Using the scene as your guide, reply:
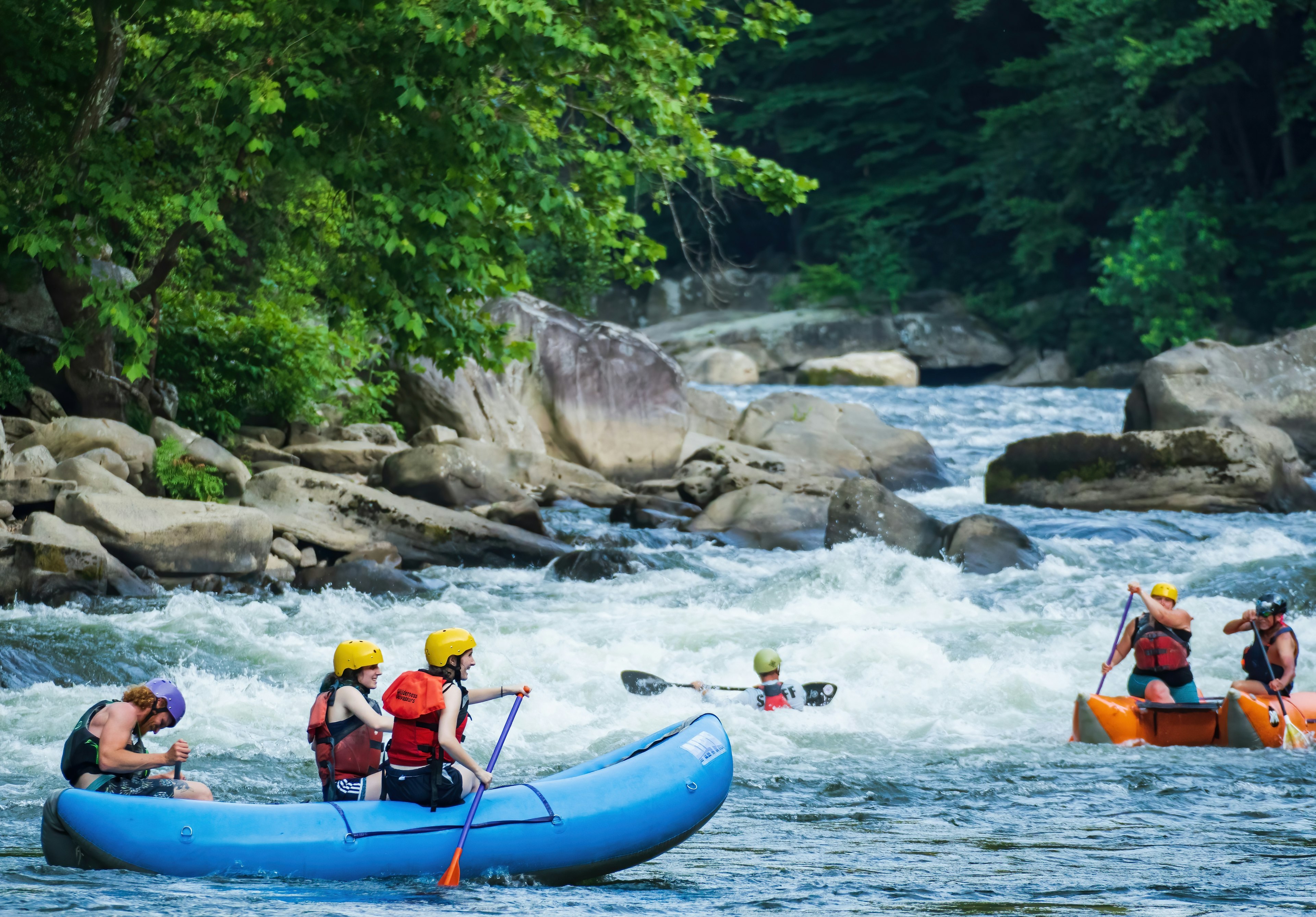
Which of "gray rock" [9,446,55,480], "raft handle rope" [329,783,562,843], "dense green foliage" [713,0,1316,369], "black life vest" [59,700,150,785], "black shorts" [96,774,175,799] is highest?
"dense green foliage" [713,0,1316,369]

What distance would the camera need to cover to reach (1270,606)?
310 inches

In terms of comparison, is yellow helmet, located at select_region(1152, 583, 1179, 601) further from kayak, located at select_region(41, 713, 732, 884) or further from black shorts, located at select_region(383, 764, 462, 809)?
black shorts, located at select_region(383, 764, 462, 809)

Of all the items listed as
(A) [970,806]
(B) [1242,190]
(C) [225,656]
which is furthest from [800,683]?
(B) [1242,190]

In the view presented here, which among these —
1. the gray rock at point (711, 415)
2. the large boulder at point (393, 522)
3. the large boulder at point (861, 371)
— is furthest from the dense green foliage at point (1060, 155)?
the large boulder at point (393, 522)

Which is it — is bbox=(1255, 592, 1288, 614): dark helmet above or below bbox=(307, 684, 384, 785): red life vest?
above

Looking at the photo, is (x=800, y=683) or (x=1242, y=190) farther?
(x=1242, y=190)

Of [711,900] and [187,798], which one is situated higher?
[187,798]

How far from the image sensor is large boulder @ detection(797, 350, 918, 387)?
33.1m

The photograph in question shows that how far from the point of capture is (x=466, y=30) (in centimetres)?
963

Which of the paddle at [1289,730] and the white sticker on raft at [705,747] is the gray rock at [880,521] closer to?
the paddle at [1289,730]

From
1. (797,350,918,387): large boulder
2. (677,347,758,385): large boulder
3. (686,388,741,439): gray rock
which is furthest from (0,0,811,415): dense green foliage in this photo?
(677,347,758,385): large boulder

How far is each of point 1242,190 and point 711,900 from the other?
29.0 m

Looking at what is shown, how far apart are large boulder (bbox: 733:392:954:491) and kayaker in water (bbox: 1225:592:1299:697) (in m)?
10.1

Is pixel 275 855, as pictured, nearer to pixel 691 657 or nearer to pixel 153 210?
pixel 691 657
